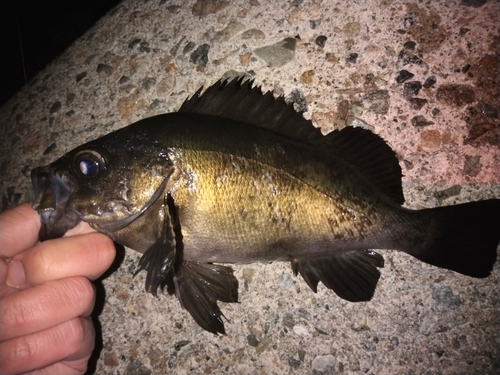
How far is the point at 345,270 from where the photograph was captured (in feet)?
5.58

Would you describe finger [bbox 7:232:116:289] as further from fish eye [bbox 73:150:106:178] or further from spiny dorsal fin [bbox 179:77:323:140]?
spiny dorsal fin [bbox 179:77:323:140]

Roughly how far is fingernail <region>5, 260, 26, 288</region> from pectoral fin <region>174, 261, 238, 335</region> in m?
0.67

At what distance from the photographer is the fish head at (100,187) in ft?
5.09

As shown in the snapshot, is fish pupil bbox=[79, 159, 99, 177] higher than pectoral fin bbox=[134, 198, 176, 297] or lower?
higher

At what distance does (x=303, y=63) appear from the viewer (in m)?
2.15

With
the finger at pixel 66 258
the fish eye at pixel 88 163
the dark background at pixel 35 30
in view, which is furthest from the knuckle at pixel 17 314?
the dark background at pixel 35 30

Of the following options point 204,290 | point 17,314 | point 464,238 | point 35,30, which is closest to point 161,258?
point 204,290

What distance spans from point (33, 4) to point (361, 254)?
5.34 meters

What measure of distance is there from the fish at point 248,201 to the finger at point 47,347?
41 centimetres

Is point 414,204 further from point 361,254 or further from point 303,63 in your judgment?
point 303,63

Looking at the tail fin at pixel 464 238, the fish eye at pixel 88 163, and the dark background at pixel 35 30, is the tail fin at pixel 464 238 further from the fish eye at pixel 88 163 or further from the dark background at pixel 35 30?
the dark background at pixel 35 30

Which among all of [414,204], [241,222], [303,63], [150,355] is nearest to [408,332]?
[414,204]

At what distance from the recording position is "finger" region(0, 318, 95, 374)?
1303mm

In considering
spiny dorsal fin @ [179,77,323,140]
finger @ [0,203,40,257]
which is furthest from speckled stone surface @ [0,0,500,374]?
finger @ [0,203,40,257]
